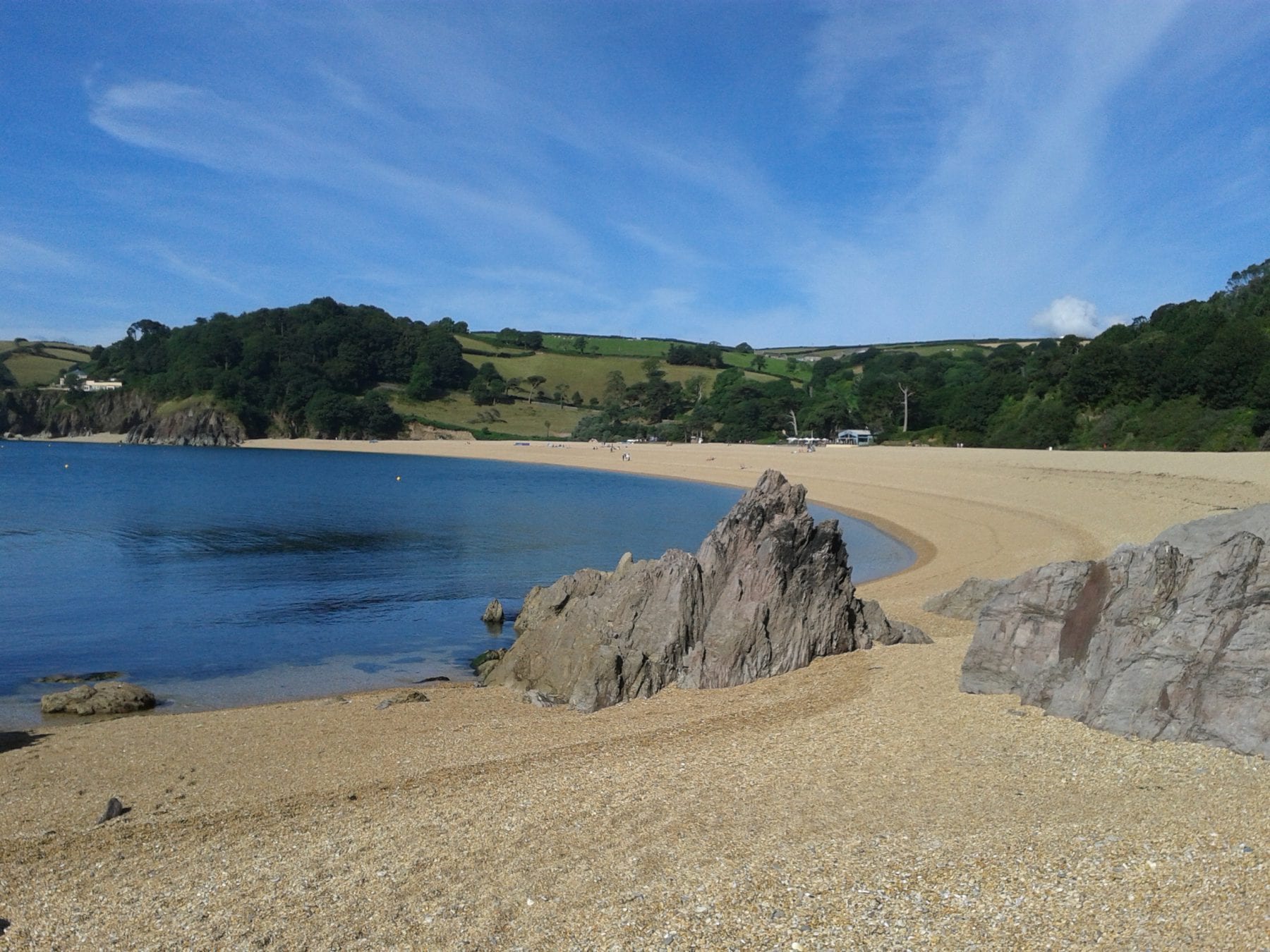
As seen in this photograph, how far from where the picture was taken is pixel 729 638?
36.7ft

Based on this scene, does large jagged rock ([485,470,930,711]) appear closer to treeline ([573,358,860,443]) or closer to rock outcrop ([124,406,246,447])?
treeline ([573,358,860,443])

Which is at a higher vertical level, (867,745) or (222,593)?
(867,745)

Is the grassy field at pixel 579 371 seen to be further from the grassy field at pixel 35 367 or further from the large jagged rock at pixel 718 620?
the large jagged rock at pixel 718 620

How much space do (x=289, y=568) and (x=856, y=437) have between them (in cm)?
6689

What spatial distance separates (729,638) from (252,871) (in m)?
6.37

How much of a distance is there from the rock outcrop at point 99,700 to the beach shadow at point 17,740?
1.05 metres

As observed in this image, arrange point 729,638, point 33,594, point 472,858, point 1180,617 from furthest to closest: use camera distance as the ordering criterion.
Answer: point 33,594
point 729,638
point 1180,617
point 472,858

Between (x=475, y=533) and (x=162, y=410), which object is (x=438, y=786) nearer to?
(x=475, y=533)

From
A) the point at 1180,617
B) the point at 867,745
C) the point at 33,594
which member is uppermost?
the point at 1180,617

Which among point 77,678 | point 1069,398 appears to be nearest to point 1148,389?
point 1069,398

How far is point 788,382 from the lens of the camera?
129m

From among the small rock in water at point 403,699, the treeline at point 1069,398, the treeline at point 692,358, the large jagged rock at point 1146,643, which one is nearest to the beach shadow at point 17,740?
the small rock in water at point 403,699

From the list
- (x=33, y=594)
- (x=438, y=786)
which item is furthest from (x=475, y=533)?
(x=438, y=786)

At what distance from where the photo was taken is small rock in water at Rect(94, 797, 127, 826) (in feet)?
25.0
